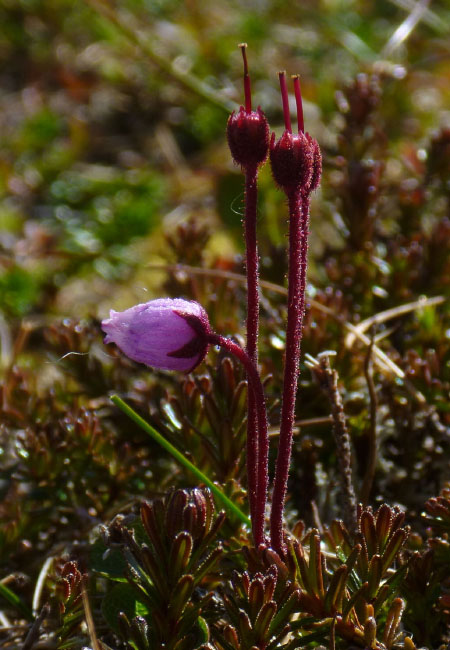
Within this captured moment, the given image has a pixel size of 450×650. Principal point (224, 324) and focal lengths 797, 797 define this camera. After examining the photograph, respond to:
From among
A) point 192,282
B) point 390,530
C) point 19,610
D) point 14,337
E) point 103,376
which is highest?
point 390,530

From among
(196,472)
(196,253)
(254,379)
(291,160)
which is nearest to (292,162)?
(291,160)

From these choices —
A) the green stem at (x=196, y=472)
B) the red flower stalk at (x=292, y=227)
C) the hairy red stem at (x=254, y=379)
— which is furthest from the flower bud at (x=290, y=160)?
the green stem at (x=196, y=472)

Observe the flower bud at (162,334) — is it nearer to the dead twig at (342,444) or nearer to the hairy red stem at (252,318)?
the hairy red stem at (252,318)

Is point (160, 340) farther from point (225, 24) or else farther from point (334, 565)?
point (225, 24)

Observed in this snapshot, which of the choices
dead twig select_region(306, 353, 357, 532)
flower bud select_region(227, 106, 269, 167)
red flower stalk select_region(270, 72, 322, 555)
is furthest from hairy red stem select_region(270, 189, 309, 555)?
dead twig select_region(306, 353, 357, 532)

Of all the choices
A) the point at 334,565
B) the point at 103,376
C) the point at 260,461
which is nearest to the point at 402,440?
the point at 334,565
